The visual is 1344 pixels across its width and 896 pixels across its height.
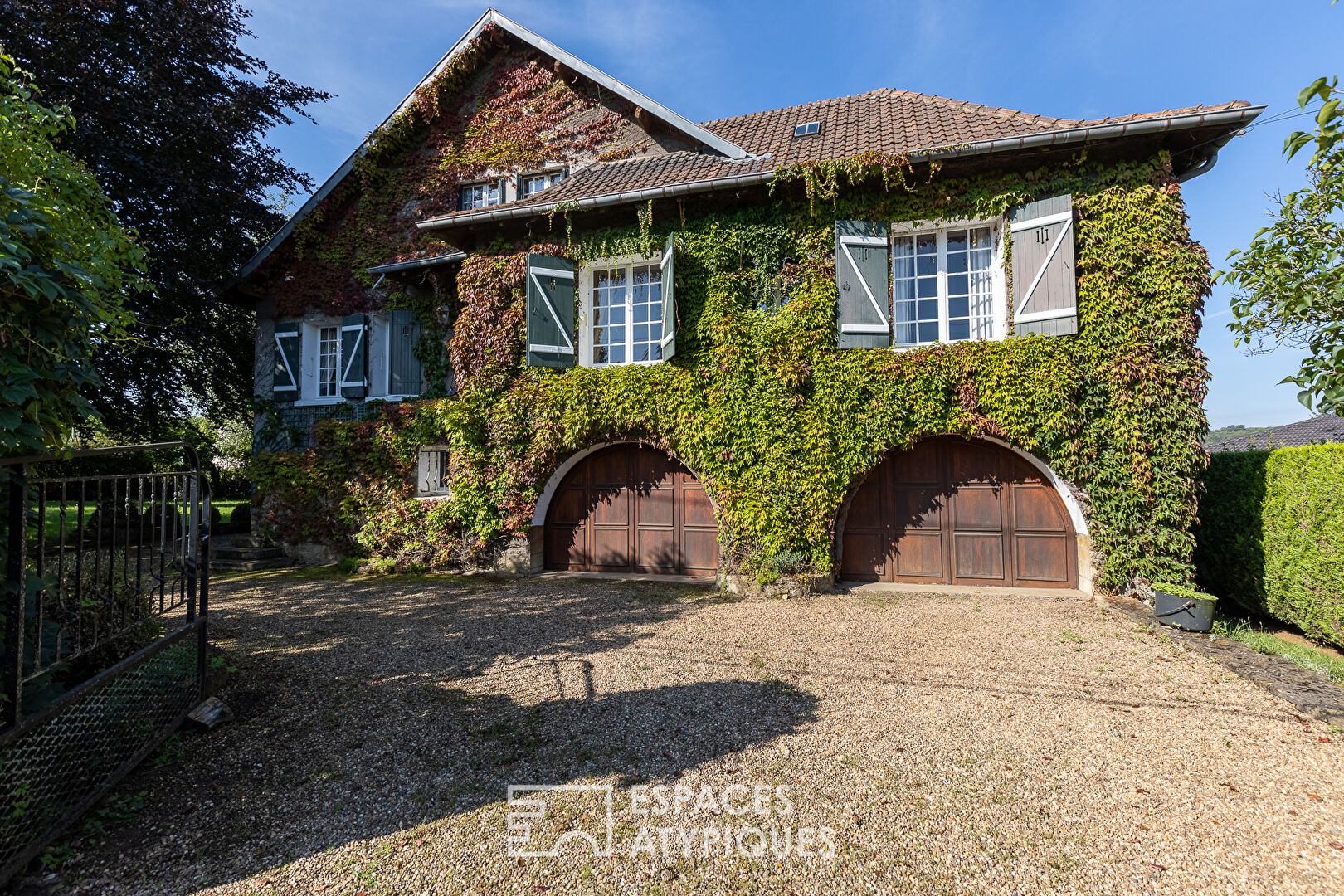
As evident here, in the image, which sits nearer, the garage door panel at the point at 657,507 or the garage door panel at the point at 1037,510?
the garage door panel at the point at 1037,510

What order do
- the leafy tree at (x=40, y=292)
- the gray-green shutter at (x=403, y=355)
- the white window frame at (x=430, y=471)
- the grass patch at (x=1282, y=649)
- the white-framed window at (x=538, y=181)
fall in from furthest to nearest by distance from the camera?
the white-framed window at (x=538, y=181) < the gray-green shutter at (x=403, y=355) < the white window frame at (x=430, y=471) < the grass patch at (x=1282, y=649) < the leafy tree at (x=40, y=292)

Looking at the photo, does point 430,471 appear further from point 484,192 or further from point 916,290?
point 916,290

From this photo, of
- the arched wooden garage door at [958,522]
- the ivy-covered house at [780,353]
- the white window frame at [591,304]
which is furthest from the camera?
the white window frame at [591,304]

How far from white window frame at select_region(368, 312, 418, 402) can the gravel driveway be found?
18.8 feet

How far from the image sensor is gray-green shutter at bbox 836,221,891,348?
7.43 meters

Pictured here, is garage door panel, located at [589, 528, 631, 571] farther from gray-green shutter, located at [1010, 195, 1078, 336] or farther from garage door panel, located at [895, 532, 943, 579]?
gray-green shutter, located at [1010, 195, 1078, 336]

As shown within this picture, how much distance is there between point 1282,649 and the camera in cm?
521

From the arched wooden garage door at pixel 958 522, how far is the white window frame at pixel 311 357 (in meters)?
9.69

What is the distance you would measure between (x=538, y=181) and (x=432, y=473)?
5666 mm

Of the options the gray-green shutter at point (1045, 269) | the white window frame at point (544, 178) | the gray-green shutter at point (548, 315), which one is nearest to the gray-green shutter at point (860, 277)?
the gray-green shutter at point (1045, 269)

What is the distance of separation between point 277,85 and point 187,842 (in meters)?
13.6

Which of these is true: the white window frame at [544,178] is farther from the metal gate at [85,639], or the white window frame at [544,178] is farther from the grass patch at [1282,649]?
the grass patch at [1282,649]

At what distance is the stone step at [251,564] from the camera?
9.77 meters

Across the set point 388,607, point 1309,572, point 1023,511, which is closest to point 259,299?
point 388,607
